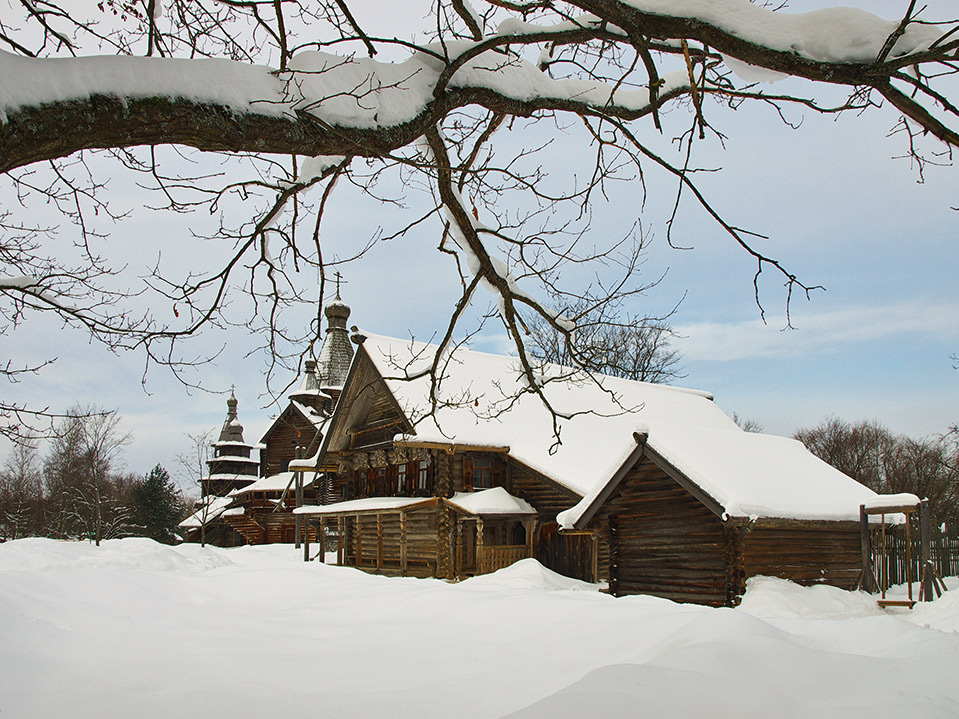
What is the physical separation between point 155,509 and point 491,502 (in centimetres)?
3874

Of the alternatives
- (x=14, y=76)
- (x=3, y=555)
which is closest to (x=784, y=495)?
(x=14, y=76)

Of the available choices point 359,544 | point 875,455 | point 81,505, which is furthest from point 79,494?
point 875,455

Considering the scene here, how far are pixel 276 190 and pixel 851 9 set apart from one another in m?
Answer: 4.49

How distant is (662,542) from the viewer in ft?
52.1

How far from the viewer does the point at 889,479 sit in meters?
57.0

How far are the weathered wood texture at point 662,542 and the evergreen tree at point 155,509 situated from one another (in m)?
45.0

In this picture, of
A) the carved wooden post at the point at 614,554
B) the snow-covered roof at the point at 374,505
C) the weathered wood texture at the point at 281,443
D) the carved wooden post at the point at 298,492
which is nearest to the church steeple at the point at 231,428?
the weathered wood texture at the point at 281,443

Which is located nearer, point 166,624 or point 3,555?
point 166,624

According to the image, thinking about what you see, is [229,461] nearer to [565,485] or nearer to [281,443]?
[281,443]

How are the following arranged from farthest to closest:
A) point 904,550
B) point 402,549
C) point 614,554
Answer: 1. point 402,549
2. point 904,550
3. point 614,554

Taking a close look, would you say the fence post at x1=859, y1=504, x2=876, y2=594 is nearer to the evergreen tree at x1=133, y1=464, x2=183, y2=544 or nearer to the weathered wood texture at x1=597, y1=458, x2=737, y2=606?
the weathered wood texture at x1=597, y1=458, x2=737, y2=606

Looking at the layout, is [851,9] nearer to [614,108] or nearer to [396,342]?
[614,108]

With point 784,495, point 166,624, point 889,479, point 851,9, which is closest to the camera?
point 851,9

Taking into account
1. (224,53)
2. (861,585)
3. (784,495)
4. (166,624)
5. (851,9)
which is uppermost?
(224,53)
